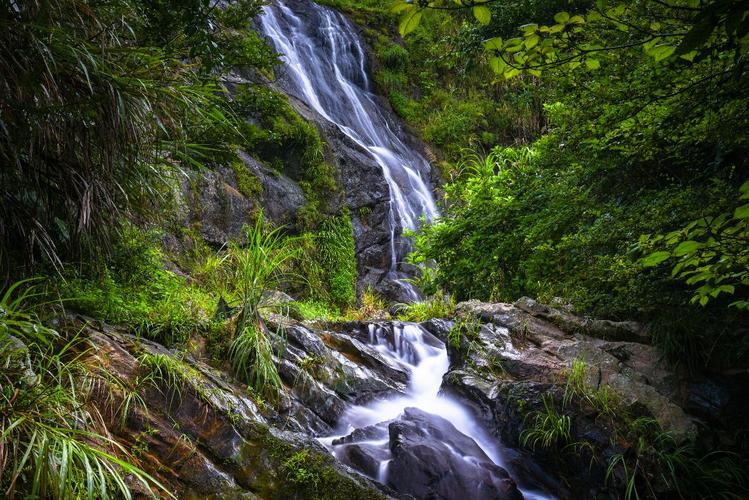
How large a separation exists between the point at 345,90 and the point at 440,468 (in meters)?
11.6

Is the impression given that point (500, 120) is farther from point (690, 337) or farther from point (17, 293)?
point (17, 293)

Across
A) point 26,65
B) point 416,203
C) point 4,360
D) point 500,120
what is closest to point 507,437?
point 4,360

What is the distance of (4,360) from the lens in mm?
1953

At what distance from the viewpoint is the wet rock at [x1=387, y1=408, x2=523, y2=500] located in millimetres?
3170

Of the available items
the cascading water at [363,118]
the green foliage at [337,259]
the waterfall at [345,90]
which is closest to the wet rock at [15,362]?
the cascading water at [363,118]

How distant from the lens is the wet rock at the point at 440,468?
10.4ft

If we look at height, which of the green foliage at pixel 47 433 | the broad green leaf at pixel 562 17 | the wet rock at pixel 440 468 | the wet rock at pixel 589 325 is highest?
the broad green leaf at pixel 562 17

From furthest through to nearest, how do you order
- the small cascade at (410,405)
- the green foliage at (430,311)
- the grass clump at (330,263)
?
1. the grass clump at (330,263)
2. the green foliage at (430,311)
3. the small cascade at (410,405)

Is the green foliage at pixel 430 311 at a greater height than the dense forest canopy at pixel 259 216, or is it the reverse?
the dense forest canopy at pixel 259 216

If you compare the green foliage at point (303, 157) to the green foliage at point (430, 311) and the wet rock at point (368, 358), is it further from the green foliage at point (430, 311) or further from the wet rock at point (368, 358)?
the wet rock at point (368, 358)

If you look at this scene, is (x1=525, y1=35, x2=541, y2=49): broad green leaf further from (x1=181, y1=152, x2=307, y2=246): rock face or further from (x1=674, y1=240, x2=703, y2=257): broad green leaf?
(x1=181, y1=152, x2=307, y2=246): rock face

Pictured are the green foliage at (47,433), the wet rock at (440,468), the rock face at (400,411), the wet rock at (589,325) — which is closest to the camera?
the green foliage at (47,433)

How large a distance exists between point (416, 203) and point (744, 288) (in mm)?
8265

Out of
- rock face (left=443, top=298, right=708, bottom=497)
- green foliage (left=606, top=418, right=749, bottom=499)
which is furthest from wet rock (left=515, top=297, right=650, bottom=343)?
green foliage (left=606, top=418, right=749, bottom=499)
